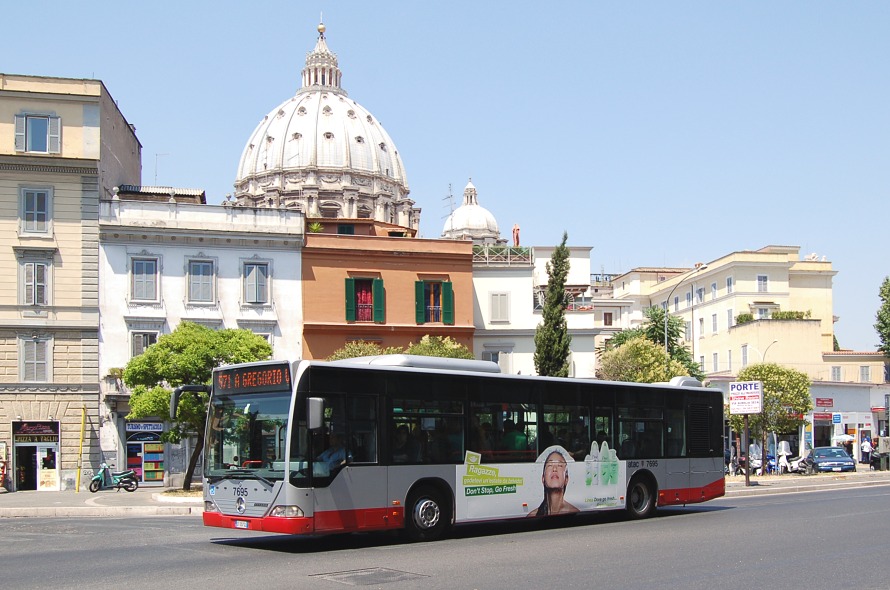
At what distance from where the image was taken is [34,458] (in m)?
38.5

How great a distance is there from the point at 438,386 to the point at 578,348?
3423 cm

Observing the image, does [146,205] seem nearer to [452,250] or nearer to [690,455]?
[452,250]

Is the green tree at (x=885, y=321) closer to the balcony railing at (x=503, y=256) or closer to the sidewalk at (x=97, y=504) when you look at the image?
the balcony railing at (x=503, y=256)

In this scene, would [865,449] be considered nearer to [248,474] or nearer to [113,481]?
[113,481]

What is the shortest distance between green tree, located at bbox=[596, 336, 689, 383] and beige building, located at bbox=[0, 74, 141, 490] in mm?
24806

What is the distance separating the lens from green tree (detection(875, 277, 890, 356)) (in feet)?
245

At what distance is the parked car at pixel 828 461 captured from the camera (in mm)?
43906

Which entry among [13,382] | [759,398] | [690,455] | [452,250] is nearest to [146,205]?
[13,382]

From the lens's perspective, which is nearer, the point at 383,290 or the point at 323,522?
the point at 323,522

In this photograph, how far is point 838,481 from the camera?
35.2 metres

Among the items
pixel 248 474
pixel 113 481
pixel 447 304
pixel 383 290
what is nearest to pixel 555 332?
pixel 447 304

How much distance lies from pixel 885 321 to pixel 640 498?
201ft

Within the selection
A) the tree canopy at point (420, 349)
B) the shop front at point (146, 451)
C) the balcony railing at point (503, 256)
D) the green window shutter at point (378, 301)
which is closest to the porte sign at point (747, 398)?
the tree canopy at point (420, 349)

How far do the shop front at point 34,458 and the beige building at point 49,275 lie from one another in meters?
0.04
